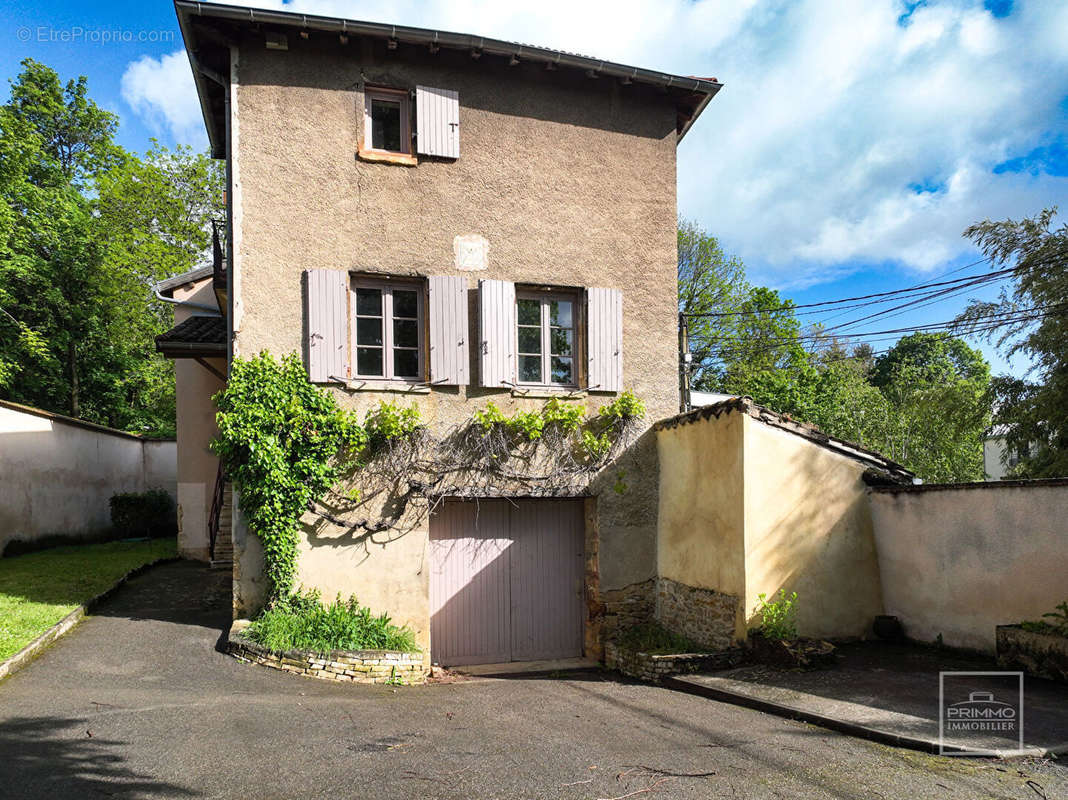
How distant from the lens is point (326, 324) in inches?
304

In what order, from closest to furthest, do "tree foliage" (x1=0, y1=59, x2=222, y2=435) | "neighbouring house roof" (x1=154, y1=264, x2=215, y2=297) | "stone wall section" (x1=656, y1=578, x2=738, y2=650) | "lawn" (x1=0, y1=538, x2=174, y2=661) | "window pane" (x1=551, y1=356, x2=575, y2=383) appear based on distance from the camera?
"lawn" (x1=0, y1=538, x2=174, y2=661) < "stone wall section" (x1=656, y1=578, x2=738, y2=650) < "window pane" (x1=551, y1=356, x2=575, y2=383) < "neighbouring house roof" (x1=154, y1=264, x2=215, y2=297) < "tree foliage" (x1=0, y1=59, x2=222, y2=435)

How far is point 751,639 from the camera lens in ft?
23.4

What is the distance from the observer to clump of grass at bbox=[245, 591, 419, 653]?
7.06 meters

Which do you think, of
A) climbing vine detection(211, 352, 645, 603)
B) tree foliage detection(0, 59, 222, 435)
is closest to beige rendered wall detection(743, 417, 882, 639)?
climbing vine detection(211, 352, 645, 603)

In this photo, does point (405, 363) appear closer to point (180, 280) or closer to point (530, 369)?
point (530, 369)

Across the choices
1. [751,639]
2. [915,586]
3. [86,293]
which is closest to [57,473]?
[86,293]

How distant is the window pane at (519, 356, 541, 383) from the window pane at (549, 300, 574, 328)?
551mm

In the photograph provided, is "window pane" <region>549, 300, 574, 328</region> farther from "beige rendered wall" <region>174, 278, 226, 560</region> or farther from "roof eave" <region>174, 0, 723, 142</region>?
"beige rendered wall" <region>174, 278, 226, 560</region>

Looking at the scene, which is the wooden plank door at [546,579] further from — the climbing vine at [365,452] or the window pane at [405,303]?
the window pane at [405,303]

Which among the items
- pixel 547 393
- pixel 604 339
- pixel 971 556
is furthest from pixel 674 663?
pixel 604 339

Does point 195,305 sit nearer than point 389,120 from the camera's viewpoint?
No

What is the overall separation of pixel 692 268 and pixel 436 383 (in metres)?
18.7

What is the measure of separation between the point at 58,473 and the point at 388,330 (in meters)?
10.1

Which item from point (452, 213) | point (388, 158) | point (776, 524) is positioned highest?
point (388, 158)
